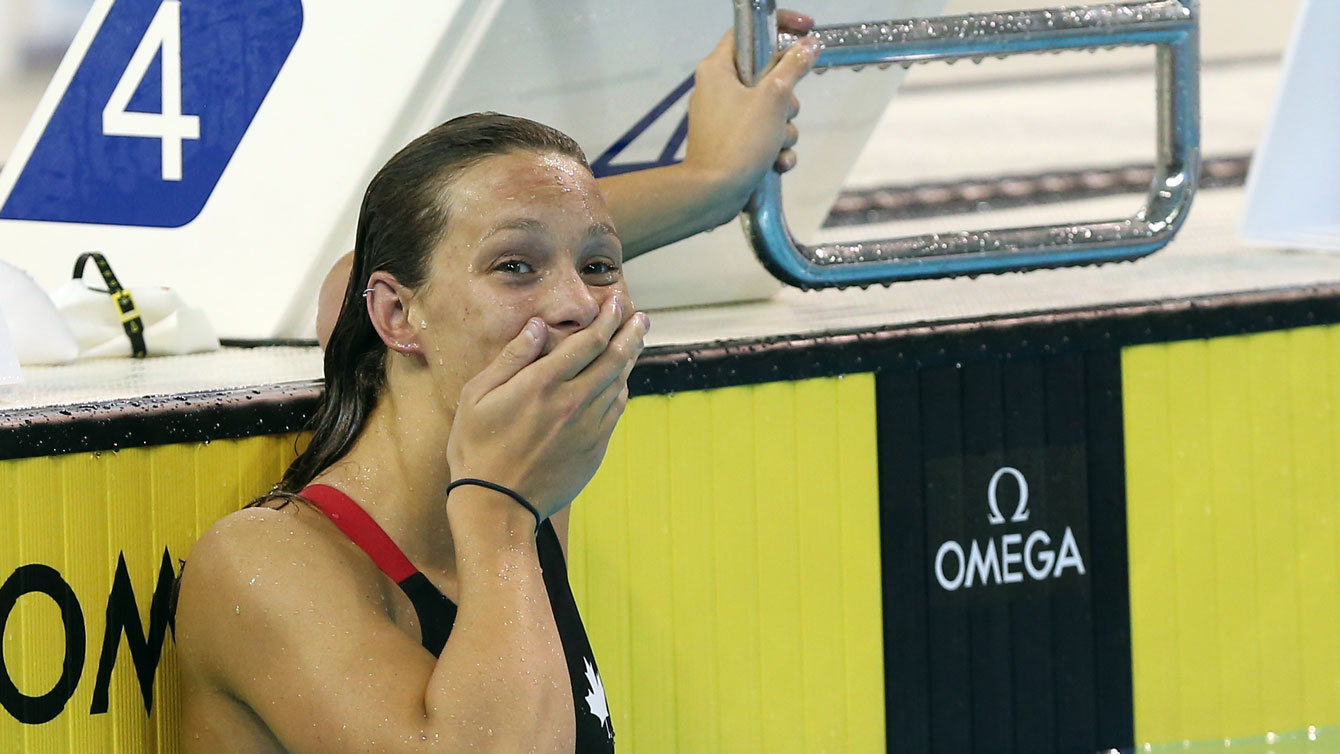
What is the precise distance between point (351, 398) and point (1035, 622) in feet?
2.78

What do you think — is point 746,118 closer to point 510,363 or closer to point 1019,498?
point 1019,498

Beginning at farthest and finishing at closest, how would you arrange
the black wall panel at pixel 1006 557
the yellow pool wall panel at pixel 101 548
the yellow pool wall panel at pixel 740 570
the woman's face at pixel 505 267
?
the black wall panel at pixel 1006 557 < the yellow pool wall panel at pixel 740 570 < the yellow pool wall panel at pixel 101 548 < the woman's face at pixel 505 267

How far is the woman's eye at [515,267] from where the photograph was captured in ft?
3.95

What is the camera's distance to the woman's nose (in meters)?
1.18

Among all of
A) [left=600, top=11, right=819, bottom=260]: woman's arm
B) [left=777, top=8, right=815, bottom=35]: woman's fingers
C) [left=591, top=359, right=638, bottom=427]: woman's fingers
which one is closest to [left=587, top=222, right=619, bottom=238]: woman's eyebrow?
[left=591, top=359, right=638, bottom=427]: woman's fingers

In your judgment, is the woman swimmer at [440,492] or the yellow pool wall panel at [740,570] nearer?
the woman swimmer at [440,492]

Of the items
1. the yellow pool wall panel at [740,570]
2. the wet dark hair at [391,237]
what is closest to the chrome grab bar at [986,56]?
the yellow pool wall panel at [740,570]

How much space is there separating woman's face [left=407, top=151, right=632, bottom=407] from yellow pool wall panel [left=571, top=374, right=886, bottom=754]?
419mm

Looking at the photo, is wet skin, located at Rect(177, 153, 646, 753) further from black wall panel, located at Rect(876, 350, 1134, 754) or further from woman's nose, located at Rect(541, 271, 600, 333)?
black wall panel, located at Rect(876, 350, 1134, 754)

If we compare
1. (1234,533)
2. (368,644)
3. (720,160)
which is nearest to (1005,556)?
(1234,533)

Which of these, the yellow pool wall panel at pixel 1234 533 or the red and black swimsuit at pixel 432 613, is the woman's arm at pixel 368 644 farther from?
the yellow pool wall panel at pixel 1234 533

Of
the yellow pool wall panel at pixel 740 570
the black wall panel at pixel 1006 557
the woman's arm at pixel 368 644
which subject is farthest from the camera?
the black wall panel at pixel 1006 557

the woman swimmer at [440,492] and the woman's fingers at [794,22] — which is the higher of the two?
the woman's fingers at [794,22]

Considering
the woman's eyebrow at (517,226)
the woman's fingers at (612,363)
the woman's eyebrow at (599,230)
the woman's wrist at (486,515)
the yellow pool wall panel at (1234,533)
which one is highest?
the woman's eyebrow at (517,226)
